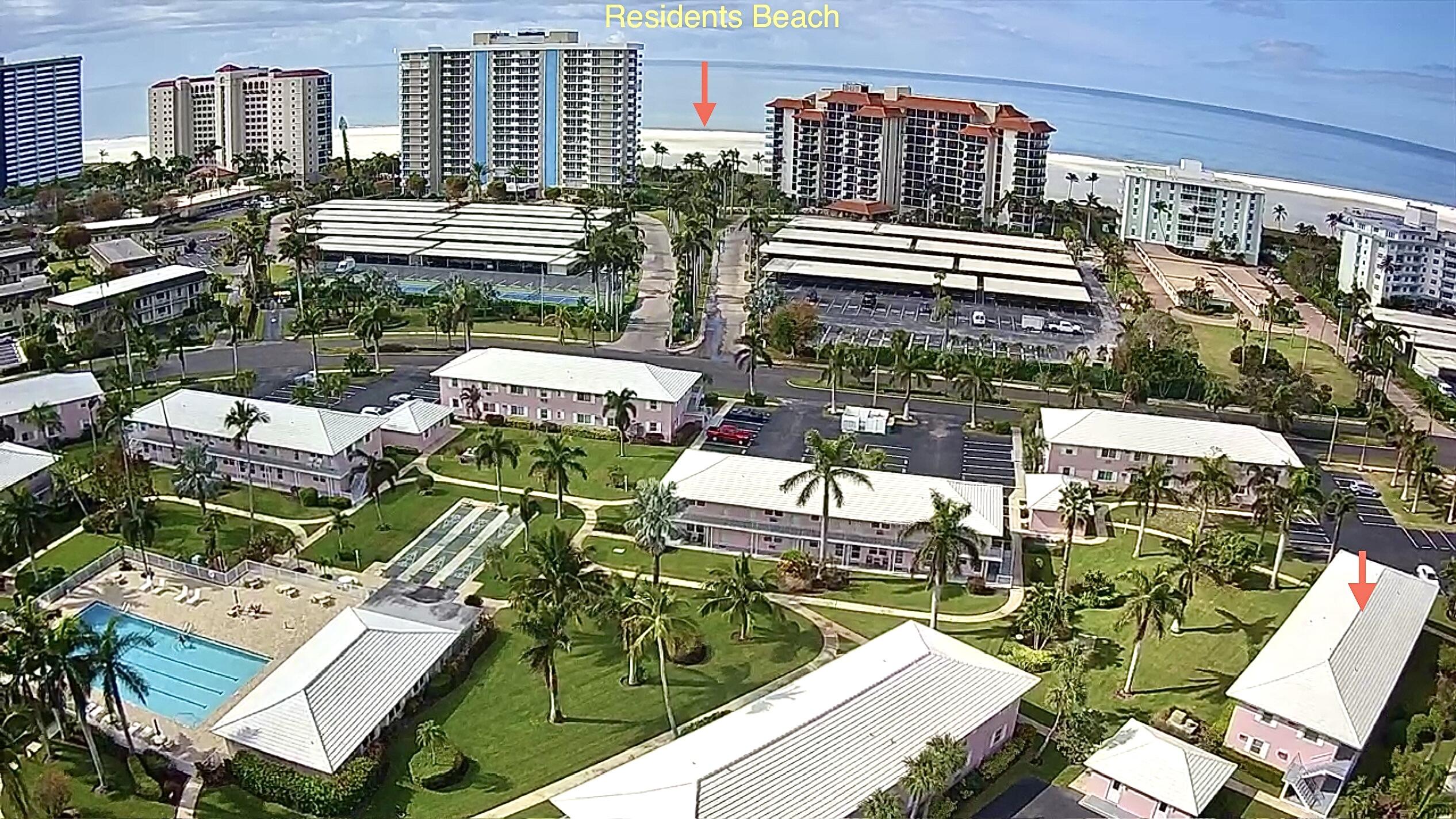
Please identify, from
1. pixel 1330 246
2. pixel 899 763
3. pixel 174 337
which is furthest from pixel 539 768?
pixel 1330 246

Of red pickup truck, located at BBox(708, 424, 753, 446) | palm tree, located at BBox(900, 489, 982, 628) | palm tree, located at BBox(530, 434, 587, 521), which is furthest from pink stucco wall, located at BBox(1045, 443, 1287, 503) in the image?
palm tree, located at BBox(530, 434, 587, 521)

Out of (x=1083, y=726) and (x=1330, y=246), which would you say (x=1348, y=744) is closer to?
(x=1083, y=726)

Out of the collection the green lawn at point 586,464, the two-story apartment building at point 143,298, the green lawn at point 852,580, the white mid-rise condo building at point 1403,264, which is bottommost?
the green lawn at point 852,580

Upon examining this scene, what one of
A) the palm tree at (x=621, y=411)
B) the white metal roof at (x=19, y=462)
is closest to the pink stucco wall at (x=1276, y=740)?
the palm tree at (x=621, y=411)

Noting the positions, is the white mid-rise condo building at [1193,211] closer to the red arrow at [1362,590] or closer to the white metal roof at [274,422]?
the red arrow at [1362,590]

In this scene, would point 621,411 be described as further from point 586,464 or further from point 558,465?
point 558,465

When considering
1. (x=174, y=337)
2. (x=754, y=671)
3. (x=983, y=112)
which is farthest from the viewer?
(x=983, y=112)

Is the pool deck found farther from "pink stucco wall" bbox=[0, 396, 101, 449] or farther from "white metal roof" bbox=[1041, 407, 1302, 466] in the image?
"white metal roof" bbox=[1041, 407, 1302, 466]
